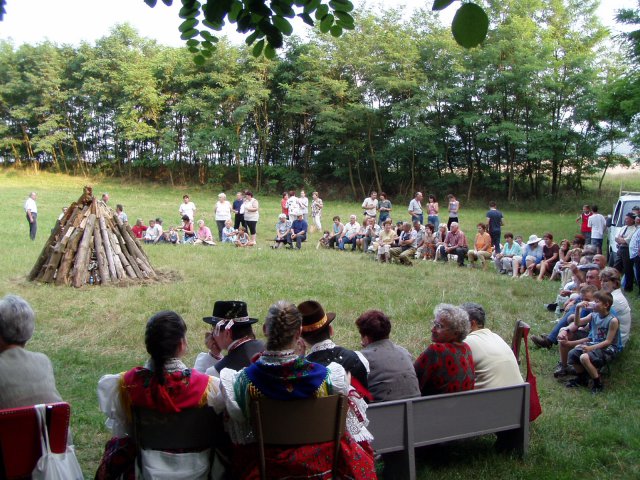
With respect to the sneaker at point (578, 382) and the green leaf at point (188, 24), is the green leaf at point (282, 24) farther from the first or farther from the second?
the sneaker at point (578, 382)

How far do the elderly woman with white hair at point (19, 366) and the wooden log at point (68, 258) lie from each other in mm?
8473

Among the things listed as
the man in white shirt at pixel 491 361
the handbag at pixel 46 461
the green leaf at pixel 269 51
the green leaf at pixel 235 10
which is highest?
the green leaf at pixel 235 10

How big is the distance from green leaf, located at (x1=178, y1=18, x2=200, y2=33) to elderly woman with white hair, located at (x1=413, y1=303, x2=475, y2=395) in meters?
2.67

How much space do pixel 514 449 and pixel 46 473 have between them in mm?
3308

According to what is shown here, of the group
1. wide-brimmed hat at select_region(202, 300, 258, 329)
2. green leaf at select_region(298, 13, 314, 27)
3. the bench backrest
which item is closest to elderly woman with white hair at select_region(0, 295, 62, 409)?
→ wide-brimmed hat at select_region(202, 300, 258, 329)

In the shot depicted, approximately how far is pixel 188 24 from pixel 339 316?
5766 millimetres

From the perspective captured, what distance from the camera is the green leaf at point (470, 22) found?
2.33 m

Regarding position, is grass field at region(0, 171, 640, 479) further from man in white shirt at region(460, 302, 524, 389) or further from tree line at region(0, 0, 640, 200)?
Answer: tree line at region(0, 0, 640, 200)

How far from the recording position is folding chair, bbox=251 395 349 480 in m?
2.89

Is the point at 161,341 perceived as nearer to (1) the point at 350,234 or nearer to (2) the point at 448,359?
(2) the point at 448,359

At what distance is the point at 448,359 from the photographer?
4.38 metres

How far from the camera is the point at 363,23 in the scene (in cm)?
3559

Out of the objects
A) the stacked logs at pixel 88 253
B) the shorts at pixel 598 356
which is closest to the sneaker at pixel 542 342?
the shorts at pixel 598 356

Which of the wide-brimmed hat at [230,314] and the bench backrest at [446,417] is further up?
the wide-brimmed hat at [230,314]
